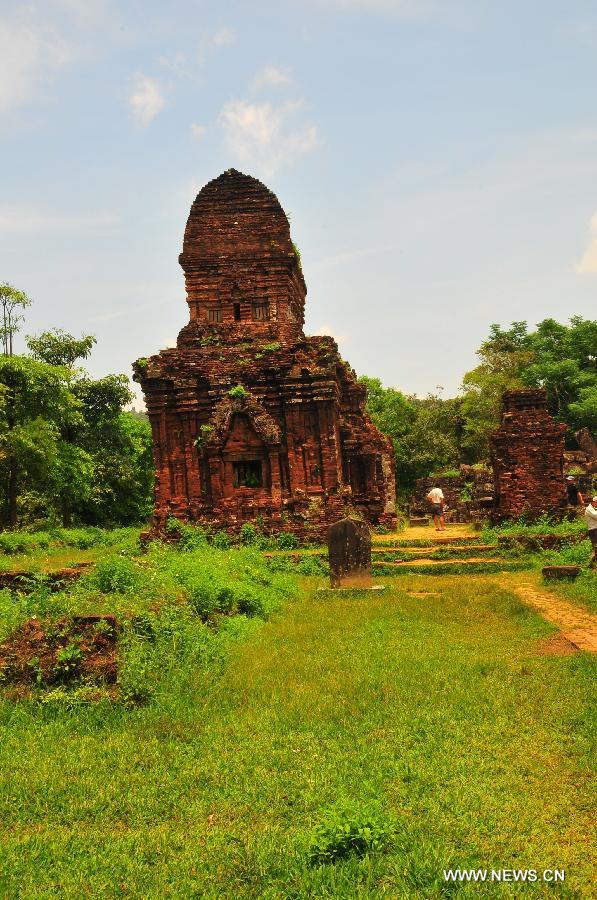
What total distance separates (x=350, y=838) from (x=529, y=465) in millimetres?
15800

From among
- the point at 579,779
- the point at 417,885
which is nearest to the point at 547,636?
the point at 579,779

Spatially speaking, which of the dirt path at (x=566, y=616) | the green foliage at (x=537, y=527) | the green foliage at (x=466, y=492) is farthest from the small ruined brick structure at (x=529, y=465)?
the green foliage at (x=466, y=492)

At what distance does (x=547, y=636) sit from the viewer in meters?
7.71

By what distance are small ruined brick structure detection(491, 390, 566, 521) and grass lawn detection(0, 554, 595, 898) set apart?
443 inches

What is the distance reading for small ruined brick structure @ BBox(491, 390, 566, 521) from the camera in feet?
58.4

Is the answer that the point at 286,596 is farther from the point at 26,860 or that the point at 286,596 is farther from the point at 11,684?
the point at 26,860

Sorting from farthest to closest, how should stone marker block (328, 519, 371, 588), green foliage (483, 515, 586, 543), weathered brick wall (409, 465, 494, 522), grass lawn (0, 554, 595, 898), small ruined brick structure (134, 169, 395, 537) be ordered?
1. weathered brick wall (409, 465, 494, 522)
2. small ruined brick structure (134, 169, 395, 537)
3. green foliage (483, 515, 586, 543)
4. stone marker block (328, 519, 371, 588)
5. grass lawn (0, 554, 595, 898)

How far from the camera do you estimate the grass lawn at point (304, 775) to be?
329cm

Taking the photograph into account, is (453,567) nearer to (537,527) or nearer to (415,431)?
(537,527)

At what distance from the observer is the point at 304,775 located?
168 inches

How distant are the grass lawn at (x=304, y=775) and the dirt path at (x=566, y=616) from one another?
0.65 m

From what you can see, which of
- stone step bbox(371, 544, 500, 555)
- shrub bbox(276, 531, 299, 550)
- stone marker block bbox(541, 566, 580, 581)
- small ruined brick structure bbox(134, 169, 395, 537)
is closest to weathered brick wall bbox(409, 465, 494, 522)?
small ruined brick structure bbox(134, 169, 395, 537)

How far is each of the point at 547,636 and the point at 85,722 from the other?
17.0ft

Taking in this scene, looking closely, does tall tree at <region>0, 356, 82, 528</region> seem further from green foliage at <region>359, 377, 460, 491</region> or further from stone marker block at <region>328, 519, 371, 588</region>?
green foliage at <region>359, 377, 460, 491</region>
